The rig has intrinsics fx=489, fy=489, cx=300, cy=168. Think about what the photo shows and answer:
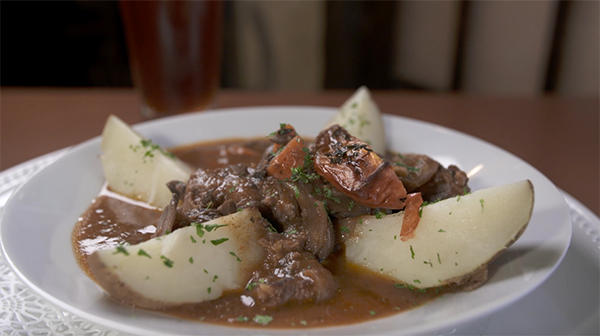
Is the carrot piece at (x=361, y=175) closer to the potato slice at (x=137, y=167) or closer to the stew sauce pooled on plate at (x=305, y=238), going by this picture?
the stew sauce pooled on plate at (x=305, y=238)

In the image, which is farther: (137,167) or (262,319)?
(137,167)

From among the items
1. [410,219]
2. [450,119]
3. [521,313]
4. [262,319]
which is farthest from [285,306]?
[450,119]

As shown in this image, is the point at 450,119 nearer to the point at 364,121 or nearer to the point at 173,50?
the point at 364,121

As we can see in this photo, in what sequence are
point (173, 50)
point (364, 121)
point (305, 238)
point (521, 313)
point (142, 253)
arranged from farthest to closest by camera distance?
point (173, 50) → point (364, 121) → point (305, 238) → point (521, 313) → point (142, 253)

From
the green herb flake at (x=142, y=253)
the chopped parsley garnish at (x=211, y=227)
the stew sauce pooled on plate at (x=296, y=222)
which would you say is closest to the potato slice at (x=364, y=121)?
the stew sauce pooled on plate at (x=296, y=222)

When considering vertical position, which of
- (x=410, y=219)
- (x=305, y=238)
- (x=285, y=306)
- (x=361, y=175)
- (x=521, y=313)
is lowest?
(x=521, y=313)

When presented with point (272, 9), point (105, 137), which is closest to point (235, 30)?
point (272, 9)
